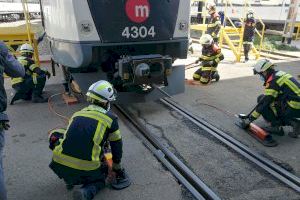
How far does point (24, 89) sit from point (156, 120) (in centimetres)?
287

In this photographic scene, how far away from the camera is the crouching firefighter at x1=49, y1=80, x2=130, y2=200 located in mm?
3146

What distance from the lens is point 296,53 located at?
12.1 metres

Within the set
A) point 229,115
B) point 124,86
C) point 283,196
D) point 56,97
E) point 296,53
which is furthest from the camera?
point 296,53

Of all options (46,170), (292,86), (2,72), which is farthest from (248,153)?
(2,72)

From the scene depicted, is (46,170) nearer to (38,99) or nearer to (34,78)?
(38,99)

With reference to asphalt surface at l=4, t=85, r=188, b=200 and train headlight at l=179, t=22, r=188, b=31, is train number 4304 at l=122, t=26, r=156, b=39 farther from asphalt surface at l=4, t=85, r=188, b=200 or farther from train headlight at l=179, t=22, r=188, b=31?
asphalt surface at l=4, t=85, r=188, b=200

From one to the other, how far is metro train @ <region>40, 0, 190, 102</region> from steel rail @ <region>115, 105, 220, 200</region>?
958 millimetres

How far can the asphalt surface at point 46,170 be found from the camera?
3.44 meters

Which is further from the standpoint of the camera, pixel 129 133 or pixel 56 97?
pixel 56 97

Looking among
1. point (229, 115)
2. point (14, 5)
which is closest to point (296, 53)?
point (229, 115)

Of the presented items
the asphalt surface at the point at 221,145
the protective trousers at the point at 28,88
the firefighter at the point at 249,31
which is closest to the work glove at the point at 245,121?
the asphalt surface at the point at 221,145

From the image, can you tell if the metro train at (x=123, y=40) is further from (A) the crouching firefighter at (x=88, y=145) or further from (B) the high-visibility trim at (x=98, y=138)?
(B) the high-visibility trim at (x=98, y=138)

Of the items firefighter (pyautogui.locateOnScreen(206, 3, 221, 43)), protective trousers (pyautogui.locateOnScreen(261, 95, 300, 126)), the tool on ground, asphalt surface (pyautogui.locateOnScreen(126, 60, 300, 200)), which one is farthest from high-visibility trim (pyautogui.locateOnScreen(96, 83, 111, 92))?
firefighter (pyautogui.locateOnScreen(206, 3, 221, 43))

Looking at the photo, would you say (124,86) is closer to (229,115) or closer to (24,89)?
(229,115)
